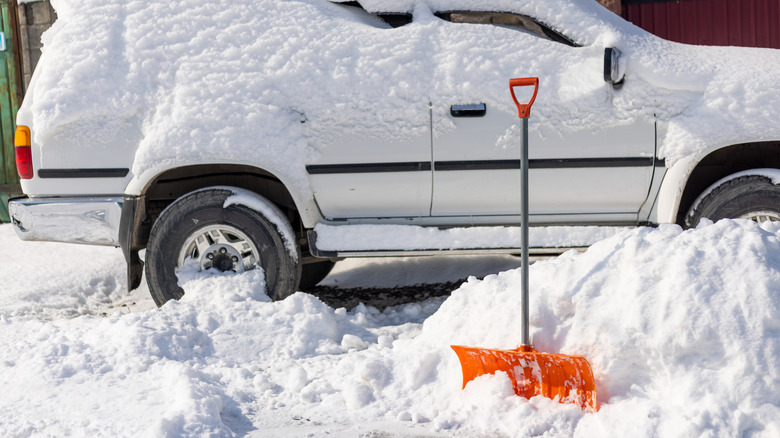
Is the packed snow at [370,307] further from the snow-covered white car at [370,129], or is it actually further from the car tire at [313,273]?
the car tire at [313,273]

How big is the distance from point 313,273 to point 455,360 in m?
2.39

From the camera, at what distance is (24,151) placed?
4887mm

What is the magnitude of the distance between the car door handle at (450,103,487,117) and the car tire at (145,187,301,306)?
45.7 inches

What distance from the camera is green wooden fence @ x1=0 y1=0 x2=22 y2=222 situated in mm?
9250

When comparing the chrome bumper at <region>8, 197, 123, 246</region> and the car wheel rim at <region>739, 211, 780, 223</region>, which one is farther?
the chrome bumper at <region>8, 197, 123, 246</region>

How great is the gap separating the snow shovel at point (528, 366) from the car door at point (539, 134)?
109cm

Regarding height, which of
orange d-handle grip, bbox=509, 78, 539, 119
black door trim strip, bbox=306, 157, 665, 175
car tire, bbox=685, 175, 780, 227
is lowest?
car tire, bbox=685, 175, 780, 227

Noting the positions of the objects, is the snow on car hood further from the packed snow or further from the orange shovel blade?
the orange shovel blade

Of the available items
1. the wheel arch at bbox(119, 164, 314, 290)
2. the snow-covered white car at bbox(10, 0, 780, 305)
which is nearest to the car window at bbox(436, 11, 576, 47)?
the snow-covered white car at bbox(10, 0, 780, 305)

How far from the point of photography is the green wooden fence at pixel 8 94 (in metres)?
9.25

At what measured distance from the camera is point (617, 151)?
470 centimetres

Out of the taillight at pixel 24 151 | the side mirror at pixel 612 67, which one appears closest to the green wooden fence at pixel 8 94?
the taillight at pixel 24 151

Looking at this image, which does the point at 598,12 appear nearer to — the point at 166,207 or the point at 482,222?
the point at 482,222

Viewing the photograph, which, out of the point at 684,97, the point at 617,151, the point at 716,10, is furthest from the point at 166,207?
the point at 716,10
